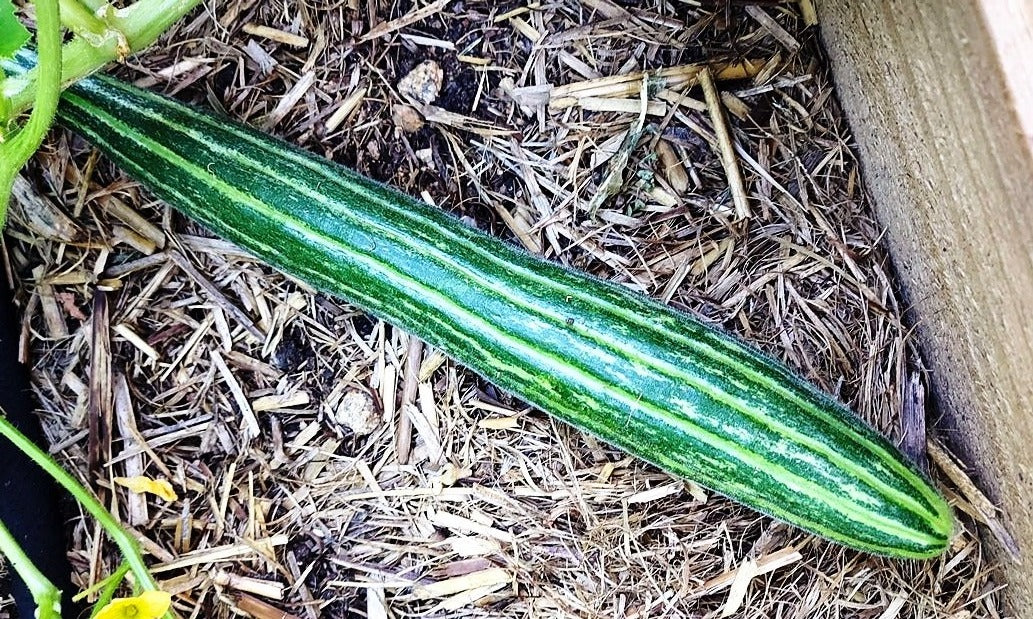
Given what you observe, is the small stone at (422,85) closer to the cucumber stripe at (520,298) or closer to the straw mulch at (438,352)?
the straw mulch at (438,352)

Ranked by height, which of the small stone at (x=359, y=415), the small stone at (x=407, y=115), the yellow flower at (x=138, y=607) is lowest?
the small stone at (x=359, y=415)

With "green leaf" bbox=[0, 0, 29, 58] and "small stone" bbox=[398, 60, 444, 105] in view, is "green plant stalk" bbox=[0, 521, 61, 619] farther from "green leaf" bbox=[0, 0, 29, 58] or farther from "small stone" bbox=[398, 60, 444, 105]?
"small stone" bbox=[398, 60, 444, 105]

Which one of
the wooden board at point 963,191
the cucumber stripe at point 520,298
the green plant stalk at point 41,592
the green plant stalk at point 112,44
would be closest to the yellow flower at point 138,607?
the green plant stalk at point 41,592

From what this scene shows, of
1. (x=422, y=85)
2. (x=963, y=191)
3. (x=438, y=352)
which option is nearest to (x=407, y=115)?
(x=422, y=85)

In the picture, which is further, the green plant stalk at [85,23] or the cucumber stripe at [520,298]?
the cucumber stripe at [520,298]

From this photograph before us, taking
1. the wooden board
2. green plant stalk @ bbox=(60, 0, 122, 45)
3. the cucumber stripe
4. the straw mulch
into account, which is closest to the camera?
the wooden board

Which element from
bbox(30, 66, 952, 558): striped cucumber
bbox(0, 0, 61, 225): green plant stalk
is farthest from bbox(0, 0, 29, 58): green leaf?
bbox(30, 66, 952, 558): striped cucumber
